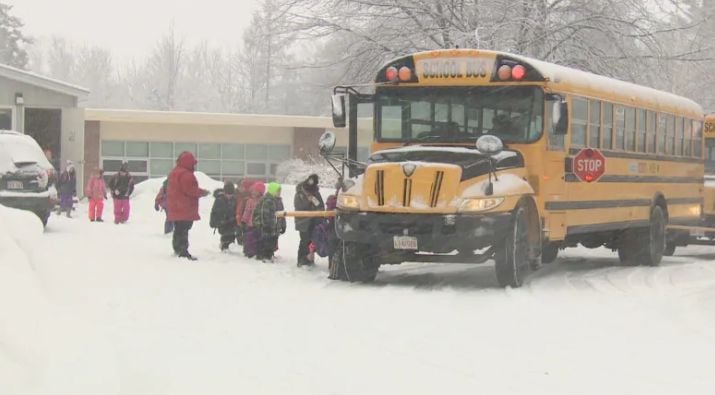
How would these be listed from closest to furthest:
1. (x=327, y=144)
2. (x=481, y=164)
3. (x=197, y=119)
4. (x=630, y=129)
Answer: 1. (x=481, y=164)
2. (x=327, y=144)
3. (x=630, y=129)
4. (x=197, y=119)

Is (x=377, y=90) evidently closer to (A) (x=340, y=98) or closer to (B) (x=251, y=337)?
(A) (x=340, y=98)

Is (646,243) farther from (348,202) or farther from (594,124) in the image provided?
(348,202)

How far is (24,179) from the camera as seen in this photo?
18359mm

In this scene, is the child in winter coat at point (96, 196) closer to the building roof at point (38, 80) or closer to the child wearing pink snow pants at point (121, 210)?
the child wearing pink snow pants at point (121, 210)

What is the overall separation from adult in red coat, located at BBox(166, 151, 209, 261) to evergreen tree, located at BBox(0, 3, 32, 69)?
57128 mm

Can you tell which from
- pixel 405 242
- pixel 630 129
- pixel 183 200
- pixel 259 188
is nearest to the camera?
pixel 405 242

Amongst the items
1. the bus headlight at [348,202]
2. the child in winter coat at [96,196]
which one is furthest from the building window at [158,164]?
the bus headlight at [348,202]

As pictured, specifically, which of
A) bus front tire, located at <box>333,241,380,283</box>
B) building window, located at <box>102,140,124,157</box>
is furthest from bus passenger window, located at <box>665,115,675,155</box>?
building window, located at <box>102,140,124,157</box>

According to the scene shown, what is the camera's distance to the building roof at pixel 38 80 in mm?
27981

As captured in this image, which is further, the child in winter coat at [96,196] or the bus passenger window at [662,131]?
the child in winter coat at [96,196]

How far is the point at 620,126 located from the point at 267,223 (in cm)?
501

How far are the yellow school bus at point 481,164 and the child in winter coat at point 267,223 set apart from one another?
167cm

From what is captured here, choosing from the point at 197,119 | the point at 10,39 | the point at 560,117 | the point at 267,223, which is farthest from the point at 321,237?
the point at 10,39

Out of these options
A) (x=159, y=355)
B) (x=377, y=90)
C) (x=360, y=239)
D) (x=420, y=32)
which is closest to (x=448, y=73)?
(x=377, y=90)
